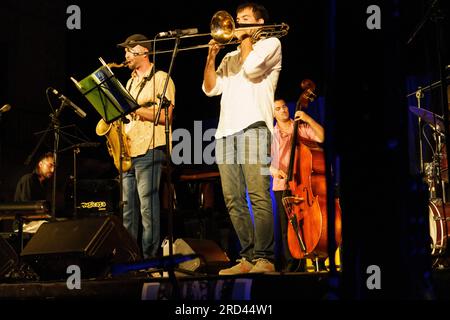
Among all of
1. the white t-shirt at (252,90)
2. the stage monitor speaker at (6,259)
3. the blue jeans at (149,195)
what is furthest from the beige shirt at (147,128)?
the stage monitor speaker at (6,259)

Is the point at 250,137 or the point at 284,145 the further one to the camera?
the point at 284,145

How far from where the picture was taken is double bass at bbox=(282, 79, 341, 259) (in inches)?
205

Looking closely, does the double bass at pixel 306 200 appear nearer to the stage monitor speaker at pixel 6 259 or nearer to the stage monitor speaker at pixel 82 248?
the stage monitor speaker at pixel 82 248

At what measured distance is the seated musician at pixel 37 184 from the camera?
24.1ft

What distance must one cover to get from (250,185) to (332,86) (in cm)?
184

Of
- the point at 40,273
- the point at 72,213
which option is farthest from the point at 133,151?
the point at 72,213

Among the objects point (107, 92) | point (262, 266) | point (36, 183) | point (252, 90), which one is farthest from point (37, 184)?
point (262, 266)

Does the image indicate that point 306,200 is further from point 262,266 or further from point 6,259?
point 6,259

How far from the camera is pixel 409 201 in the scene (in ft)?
7.34

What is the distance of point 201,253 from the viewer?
5234mm

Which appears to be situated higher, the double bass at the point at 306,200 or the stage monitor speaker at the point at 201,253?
the double bass at the point at 306,200

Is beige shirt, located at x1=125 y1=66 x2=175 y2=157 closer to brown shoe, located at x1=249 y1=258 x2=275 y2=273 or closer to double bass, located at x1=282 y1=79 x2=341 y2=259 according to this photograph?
double bass, located at x1=282 y1=79 x2=341 y2=259

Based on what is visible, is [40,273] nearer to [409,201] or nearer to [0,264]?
[0,264]

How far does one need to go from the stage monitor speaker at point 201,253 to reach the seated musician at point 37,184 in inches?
113
